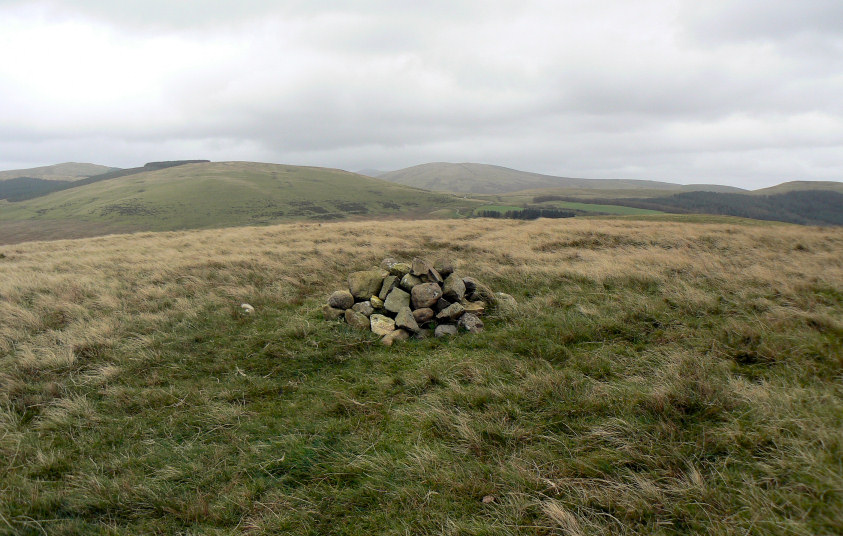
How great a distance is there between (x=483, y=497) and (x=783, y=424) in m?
2.96

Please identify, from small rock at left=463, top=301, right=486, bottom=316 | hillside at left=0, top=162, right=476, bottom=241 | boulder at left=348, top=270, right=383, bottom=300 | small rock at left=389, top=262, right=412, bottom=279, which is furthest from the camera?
hillside at left=0, top=162, right=476, bottom=241

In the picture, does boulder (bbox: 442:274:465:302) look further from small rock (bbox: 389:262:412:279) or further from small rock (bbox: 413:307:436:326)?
small rock (bbox: 389:262:412:279)

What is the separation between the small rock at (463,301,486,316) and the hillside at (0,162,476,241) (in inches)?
4365

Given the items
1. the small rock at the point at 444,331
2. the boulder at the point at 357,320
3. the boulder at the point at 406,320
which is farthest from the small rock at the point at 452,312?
the boulder at the point at 357,320

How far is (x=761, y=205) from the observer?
16675cm

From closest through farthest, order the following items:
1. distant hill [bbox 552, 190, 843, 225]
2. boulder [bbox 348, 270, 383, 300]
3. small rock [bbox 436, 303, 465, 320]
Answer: small rock [bbox 436, 303, 465, 320], boulder [bbox 348, 270, 383, 300], distant hill [bbox 552, 190, 843, 225]

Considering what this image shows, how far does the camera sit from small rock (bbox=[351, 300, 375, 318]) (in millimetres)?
7988

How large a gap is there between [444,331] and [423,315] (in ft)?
2.12

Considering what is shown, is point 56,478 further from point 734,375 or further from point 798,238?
point 798,238

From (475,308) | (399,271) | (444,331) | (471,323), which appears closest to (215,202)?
(399,271)

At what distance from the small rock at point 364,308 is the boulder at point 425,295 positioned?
103cm

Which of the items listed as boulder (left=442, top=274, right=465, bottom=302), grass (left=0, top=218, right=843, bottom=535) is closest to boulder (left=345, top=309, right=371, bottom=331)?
grass (left=0, top=218, right=843, bottom=535)

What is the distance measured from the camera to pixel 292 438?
14.1ft

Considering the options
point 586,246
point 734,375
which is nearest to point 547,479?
point 734,375
